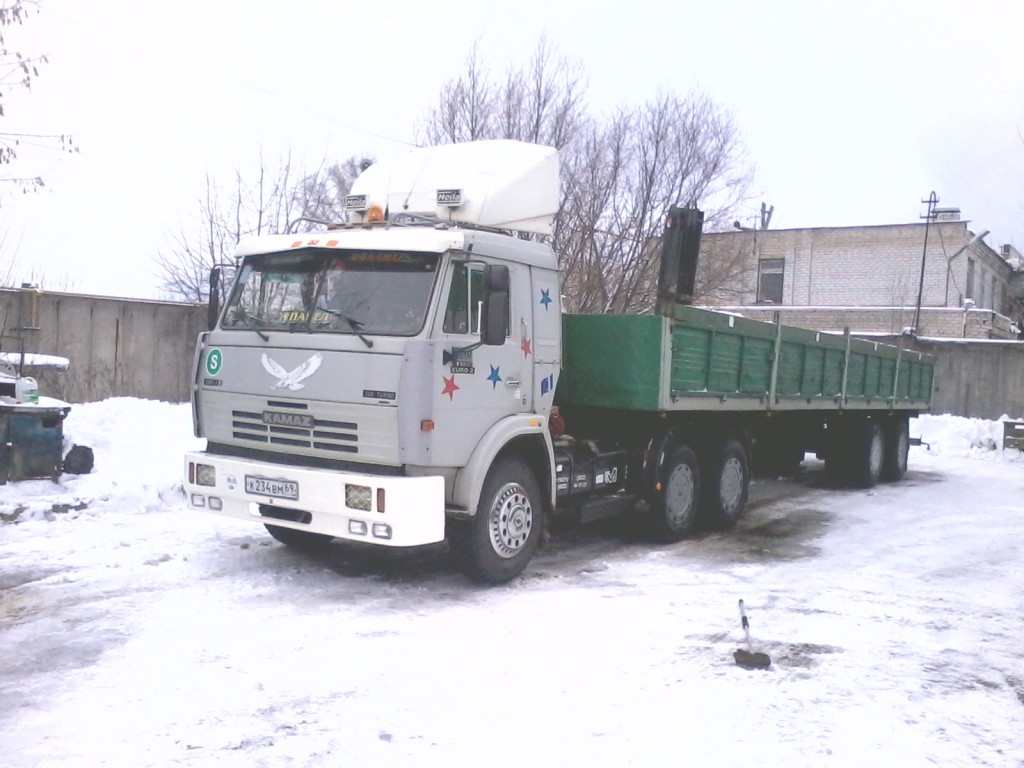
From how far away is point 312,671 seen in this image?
17.5 feet

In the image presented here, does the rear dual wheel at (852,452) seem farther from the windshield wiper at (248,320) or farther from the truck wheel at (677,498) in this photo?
the windshield wiper at (248,320)

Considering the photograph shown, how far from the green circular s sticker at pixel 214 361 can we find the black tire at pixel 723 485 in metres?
5.11

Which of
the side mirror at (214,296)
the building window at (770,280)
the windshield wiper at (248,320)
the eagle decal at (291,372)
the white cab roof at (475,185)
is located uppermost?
the building window at (770,280)

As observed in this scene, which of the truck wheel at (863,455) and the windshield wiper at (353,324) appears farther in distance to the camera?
the truck wheel at (863,455)

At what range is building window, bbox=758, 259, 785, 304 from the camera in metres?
34.2

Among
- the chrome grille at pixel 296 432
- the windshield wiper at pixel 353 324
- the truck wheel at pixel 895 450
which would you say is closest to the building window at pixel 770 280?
the truck wheel at pixel 895 450

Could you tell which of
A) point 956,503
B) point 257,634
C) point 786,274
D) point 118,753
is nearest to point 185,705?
point 118,753

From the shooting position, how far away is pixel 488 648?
5.79 m

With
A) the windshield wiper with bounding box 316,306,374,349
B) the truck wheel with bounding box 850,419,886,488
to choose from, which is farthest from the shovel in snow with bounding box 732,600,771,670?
the truck wheel with bounding box 850,419,886,488

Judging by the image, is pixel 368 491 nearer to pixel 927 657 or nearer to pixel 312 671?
pixel 312 671

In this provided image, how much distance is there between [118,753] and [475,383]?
345cm

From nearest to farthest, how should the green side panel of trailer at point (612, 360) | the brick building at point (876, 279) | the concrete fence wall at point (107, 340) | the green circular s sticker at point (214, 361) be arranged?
the green circular s sticker at point (214, 361) < the green side panel of trailer at point (612, 360) < the concrete fence wall at point (107, 340) < the brick building at point (876, 279)

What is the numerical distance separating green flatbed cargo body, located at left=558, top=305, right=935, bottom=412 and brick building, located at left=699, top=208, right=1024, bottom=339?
63.3 feet

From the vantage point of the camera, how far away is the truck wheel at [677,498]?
29.8 feet
